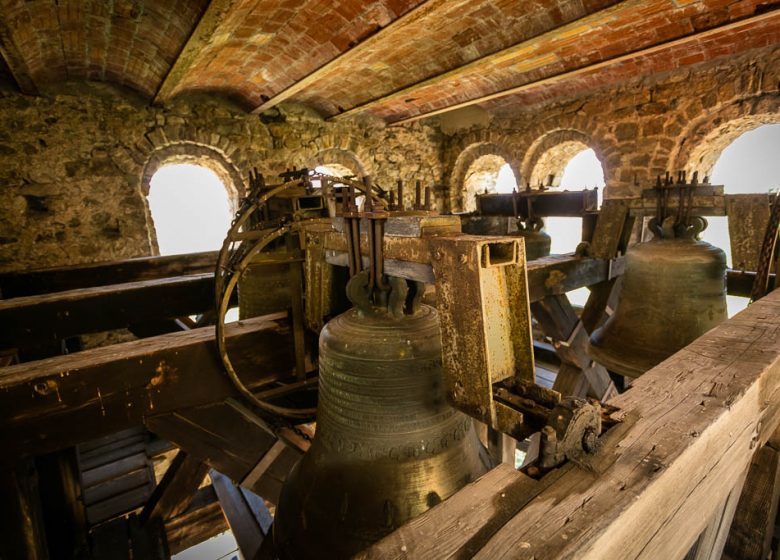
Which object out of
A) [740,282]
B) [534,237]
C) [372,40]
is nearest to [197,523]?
[534,237]

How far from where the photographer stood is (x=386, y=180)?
827 centimetres

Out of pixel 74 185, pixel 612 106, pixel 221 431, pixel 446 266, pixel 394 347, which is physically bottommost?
pixel 221 431

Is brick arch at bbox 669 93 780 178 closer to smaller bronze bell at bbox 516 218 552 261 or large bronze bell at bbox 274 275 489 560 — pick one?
smaller bronze bell at bbox 516 218 552 261

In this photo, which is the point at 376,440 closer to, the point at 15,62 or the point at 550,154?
the point at 15,62

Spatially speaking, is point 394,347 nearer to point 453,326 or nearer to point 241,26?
point 453,326

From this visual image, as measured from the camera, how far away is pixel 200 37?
3459 millimetres

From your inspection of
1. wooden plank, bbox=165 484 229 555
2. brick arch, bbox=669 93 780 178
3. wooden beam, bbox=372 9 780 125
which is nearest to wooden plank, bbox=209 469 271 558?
wooden plank, bbox=165 484 229 555

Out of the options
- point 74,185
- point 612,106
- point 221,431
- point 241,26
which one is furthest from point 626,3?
point 74,185

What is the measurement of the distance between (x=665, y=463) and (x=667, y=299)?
166 cm

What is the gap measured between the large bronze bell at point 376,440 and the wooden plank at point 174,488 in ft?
5.61

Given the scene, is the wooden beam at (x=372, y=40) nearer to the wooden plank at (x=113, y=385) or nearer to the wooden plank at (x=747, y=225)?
the wooden plank at (x=747, y=225)

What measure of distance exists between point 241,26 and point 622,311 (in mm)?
4362

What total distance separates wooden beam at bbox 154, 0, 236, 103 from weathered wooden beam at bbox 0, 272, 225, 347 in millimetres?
2098

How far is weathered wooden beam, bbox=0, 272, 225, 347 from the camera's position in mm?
1755
